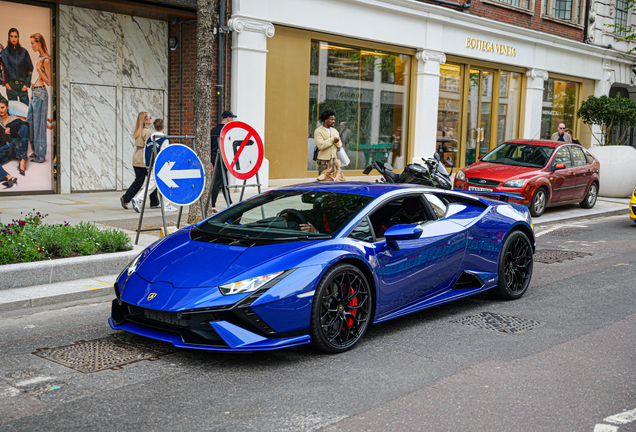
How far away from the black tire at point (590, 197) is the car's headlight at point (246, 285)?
42.9 ft

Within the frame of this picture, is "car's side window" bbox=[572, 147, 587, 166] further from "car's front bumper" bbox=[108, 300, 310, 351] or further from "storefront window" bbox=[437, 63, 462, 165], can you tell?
"car's front bumper" bbox=[108, 300, 310, 351]

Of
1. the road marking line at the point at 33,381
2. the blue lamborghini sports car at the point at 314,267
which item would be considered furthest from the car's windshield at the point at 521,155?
the road marking line at the point at 33,381

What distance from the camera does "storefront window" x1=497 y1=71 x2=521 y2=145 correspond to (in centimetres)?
2378

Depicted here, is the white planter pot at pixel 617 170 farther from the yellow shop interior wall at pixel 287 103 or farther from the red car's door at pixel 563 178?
the yellow shop interior wall at pixel 287 103

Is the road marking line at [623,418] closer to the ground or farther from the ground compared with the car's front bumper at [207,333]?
closer to the ground

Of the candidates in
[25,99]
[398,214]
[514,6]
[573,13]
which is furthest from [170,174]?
[573,13]

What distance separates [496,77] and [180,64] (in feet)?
40.6

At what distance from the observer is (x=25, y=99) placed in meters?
13.4

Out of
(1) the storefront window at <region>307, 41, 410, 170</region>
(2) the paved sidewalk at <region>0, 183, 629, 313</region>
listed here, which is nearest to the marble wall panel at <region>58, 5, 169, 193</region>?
(2) the paved sidewalk at <region>0, 183, 629, 313</region>

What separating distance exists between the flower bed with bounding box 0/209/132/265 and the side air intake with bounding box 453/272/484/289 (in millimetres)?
3962

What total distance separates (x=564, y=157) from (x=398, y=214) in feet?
33.7

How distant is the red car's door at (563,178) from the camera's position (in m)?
14.2

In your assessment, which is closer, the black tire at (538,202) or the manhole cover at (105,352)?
the manhole cover at (105,352)

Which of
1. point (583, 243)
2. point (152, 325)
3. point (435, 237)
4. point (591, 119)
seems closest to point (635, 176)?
point (591, 119)
